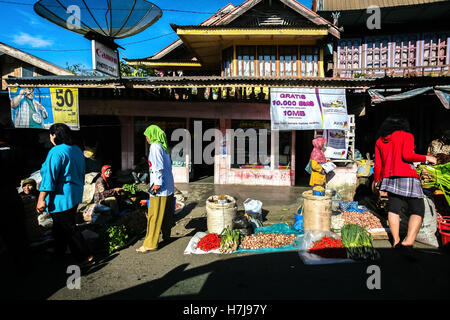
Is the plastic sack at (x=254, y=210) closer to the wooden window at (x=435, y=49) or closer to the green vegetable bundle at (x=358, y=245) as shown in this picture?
the green vegetable bundle at (x=358, y=245)

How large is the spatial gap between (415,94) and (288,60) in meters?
4.45

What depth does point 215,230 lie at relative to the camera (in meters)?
4.64

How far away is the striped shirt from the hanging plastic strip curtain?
411cm

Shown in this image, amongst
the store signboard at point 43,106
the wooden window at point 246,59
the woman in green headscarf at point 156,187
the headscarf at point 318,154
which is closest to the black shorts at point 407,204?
the headscarf at point 318,154

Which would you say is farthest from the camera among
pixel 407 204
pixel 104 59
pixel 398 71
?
pixel 398 71

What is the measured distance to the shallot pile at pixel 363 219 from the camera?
191 inches

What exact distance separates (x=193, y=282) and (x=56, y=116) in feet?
23.5

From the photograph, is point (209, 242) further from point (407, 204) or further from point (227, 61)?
point (227, 61)

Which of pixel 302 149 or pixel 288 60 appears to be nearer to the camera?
pixel 288 60

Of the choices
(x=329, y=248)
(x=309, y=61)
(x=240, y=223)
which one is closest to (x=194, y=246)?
(x=240, y=223)

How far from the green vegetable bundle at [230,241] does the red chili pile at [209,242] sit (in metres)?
0.10

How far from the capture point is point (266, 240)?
14.2 feet

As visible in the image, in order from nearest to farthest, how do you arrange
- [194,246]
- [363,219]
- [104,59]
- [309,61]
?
[194,246]
[363,219]
[104,59]
[309,61]

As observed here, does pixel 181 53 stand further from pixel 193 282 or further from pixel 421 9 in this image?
pixel 193 282
